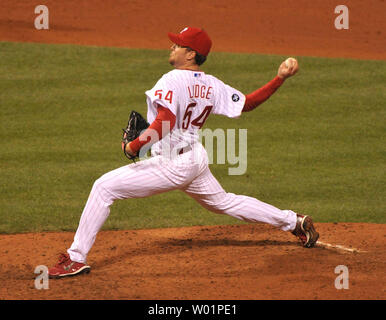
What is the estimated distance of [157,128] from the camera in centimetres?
484

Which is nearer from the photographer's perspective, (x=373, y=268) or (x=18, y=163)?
(x=373, y=268)

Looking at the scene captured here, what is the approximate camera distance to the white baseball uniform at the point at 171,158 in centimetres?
496

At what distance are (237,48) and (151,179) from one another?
7.70 m

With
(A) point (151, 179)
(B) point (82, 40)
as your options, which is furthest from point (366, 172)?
(B) point (82, 40)

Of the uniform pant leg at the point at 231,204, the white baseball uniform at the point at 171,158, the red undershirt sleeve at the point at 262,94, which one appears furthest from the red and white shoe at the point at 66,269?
the red undershirt sleeve at the point at 262,94

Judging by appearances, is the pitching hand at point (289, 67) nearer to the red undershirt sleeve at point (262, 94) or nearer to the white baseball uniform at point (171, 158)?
the red undershirt sleeve at point (262, 94)

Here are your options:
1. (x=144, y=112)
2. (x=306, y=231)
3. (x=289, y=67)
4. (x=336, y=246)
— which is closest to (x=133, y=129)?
(x=289, y=67)

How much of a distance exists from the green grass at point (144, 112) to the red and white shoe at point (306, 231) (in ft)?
4.10

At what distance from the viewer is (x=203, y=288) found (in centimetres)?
483

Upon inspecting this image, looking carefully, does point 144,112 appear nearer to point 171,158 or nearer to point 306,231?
point 306,231

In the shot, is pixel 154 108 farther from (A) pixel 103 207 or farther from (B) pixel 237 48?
(B) pixel 237 48

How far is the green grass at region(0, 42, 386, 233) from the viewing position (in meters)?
7.25

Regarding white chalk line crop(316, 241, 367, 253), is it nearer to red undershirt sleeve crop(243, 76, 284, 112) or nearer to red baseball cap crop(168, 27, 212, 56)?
red undershirt sleeve crop(243, 76, 284, 112)

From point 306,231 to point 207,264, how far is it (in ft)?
2.77
